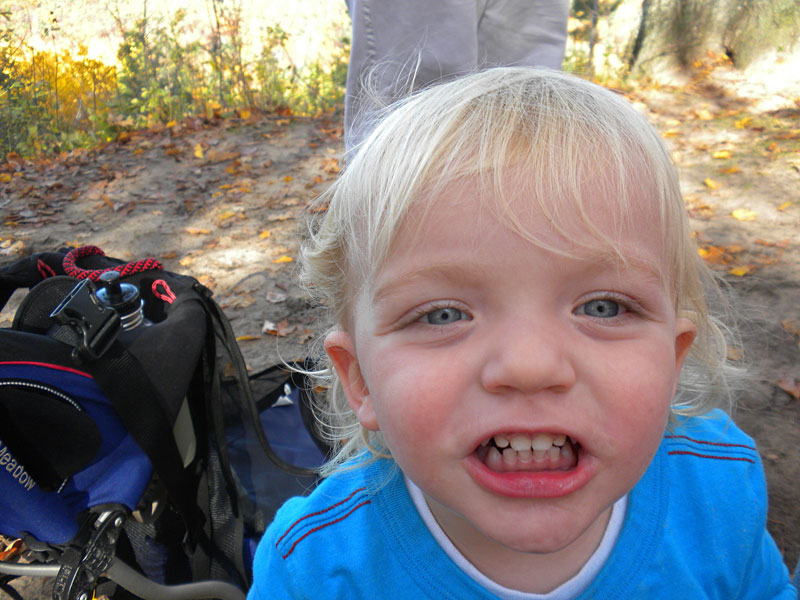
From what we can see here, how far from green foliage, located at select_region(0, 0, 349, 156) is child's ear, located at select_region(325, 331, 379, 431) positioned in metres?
6.66

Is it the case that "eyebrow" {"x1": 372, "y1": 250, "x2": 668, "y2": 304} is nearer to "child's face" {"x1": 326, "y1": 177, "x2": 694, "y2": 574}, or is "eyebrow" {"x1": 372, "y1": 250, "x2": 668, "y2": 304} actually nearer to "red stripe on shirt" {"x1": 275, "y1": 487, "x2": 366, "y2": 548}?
"child's face" {"x1": 326, "y1": 177, "x2": 694, "y2": 574}

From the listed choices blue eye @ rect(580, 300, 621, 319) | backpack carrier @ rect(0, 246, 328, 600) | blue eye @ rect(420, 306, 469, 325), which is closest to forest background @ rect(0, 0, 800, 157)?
backpack carrier @ rect(0, 246, 328, 600)

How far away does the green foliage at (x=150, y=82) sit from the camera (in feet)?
Answer: 22.6

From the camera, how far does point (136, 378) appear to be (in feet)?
4.71

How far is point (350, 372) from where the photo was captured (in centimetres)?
118

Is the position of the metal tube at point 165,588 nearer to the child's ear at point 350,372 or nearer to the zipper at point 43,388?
the zipper at point 43,388

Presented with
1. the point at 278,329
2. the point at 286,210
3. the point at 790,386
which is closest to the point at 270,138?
the point at 286,210

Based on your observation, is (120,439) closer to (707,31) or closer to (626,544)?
(626,544)

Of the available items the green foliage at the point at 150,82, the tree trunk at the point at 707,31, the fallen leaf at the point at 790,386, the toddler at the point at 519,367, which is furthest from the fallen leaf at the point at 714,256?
the green foliage at the point at 150,82

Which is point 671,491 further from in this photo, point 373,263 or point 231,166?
point 231,166

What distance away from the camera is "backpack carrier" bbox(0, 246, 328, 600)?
4.34ft

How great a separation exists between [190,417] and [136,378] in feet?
1.43

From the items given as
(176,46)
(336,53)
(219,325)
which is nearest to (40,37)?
(176,46)

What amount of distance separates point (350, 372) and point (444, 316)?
313mm
